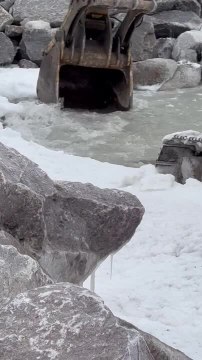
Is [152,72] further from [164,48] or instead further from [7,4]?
[7,4]

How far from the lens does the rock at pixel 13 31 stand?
407 inches

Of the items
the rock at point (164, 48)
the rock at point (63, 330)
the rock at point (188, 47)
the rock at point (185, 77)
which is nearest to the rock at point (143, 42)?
the rock at point (164, 48)

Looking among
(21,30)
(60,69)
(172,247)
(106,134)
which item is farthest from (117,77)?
(172,247)

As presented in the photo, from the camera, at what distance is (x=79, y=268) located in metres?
3.02

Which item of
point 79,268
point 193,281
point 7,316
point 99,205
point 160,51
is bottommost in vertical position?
point 160,51

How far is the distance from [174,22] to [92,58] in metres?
4.27

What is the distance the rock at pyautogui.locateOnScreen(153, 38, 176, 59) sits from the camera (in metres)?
10.8

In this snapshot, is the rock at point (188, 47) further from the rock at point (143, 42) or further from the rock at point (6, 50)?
the rock at point (6, 50)

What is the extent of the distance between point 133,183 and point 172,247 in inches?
45.7

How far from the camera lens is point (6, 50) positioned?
10.1 m

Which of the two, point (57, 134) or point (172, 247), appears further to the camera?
point (57, 134)

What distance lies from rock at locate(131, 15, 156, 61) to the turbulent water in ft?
4.83

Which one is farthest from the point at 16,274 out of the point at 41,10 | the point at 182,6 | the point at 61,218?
the point at 182,6

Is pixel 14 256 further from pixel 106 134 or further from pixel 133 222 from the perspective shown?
pixel 106 134
